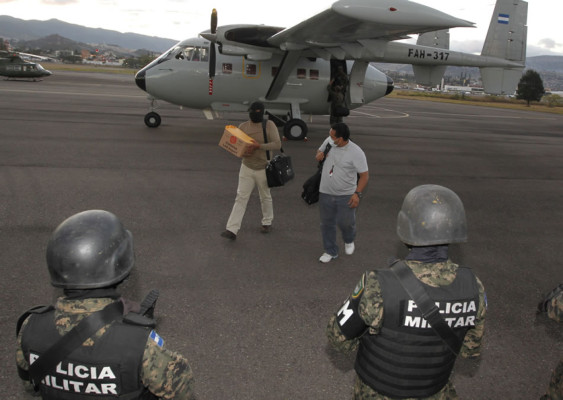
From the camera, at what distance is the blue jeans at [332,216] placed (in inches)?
220

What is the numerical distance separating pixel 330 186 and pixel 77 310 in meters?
4.07

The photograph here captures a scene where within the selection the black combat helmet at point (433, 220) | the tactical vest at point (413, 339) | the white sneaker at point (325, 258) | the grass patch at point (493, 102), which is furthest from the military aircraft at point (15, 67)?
the grass patch at point (493, 102)

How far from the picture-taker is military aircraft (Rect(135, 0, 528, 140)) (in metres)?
12.1

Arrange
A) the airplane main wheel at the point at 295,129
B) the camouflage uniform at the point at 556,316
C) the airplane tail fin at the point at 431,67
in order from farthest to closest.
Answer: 1. the airplane tail fin at the point at 431,67
2. the airplane main wheel at the point at 295,129
3. the camouflage uniform at the point at 556,316

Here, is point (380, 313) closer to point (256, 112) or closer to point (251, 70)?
point (256, 112)

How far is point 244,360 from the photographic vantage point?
12.4 feet

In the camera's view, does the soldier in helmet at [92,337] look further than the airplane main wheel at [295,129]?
No

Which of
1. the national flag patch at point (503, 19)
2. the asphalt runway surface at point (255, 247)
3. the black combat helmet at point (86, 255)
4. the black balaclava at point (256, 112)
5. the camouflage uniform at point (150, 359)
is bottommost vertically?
the asphalt runway surface at point (255, 247)

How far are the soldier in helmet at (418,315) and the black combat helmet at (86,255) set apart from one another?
48.1 inches

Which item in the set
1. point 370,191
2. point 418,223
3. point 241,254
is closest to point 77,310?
point 418,223

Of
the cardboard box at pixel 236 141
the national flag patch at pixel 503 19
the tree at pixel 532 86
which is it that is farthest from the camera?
the tree at pixel 532 86

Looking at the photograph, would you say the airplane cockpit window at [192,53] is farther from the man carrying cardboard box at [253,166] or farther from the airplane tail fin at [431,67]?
the man carrying cardboard box at [253,166]

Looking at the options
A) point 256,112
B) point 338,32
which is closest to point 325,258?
point 256,112

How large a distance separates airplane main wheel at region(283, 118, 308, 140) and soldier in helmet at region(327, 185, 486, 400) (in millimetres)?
11834
